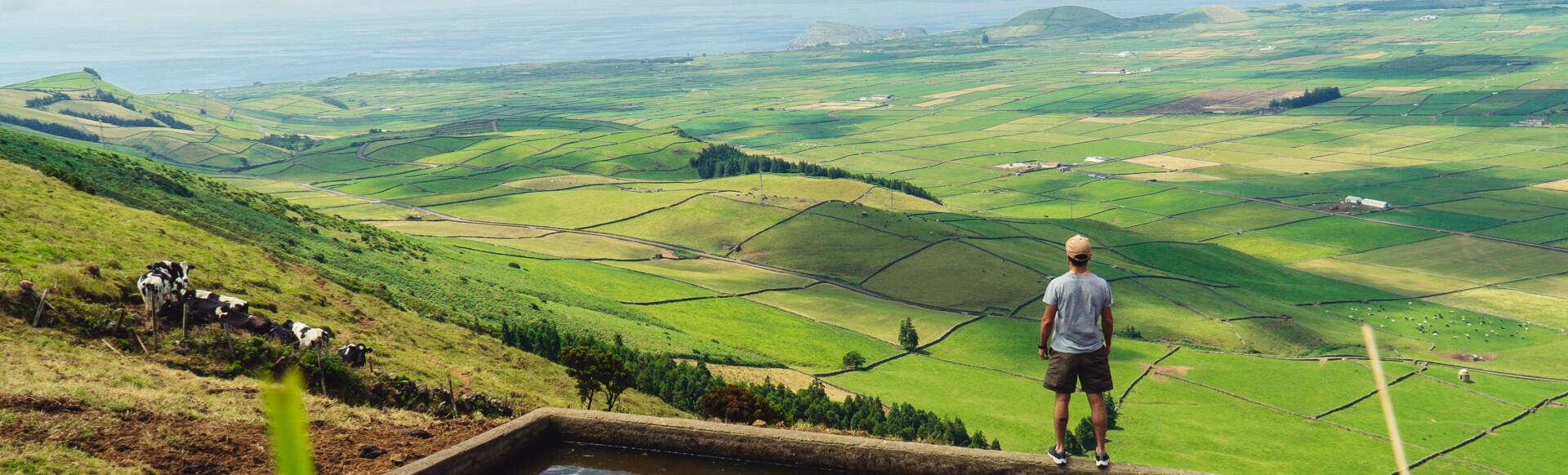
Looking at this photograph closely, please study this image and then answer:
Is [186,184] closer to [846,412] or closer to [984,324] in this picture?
[846,412]

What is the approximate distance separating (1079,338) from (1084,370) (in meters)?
0.58

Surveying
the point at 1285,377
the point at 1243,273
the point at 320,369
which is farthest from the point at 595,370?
the point at 1243,273

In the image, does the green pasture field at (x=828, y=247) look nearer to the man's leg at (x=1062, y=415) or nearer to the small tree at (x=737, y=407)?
the small tree at (x=737, y=407)

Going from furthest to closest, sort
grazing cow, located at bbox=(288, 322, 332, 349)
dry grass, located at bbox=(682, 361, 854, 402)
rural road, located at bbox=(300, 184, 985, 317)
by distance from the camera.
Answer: rural road, located at bbox=(300, 184, 985, 317), dry grass, located at bbox=(682, 361, 854, 402), grazing cow, located at bbox=(288, 322, 332, 349)

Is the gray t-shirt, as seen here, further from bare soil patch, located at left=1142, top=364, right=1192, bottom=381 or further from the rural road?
the rural road

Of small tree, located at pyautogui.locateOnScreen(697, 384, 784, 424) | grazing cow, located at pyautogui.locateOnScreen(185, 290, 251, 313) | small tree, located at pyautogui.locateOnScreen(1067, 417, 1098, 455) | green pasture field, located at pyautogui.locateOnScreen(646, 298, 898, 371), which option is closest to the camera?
grazing cow, located at pyautogui.locateOnScreen(185, 290, 251, 313)

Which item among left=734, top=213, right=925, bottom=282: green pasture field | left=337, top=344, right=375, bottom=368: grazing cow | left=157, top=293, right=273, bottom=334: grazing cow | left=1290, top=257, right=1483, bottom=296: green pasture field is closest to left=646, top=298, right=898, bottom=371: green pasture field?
left=734, top=213, right=925, bottom=282: green pasture field

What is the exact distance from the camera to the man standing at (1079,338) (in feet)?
57.4

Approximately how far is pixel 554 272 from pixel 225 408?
111m

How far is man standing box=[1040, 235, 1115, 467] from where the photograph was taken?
1750cm

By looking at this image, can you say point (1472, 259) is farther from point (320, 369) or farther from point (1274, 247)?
point (320, 369)

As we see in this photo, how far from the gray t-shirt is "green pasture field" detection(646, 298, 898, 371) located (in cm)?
9096

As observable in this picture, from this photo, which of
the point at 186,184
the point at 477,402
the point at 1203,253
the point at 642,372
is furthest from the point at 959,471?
the point at 1203,253

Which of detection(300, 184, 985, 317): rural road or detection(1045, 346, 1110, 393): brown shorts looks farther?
detection(300, 184, 985, 317): rural road
